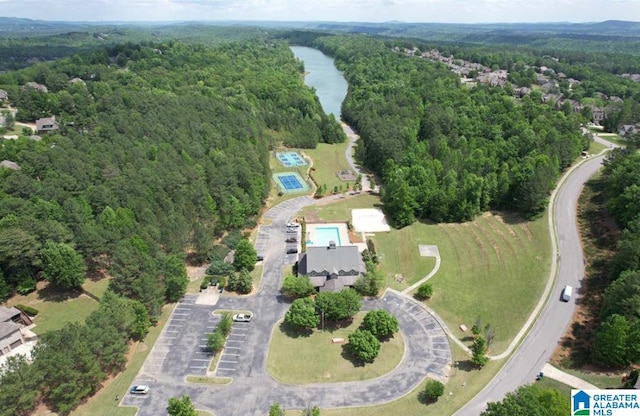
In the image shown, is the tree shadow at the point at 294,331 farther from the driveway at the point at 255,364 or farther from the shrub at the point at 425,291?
the shrub at the point at 425,291

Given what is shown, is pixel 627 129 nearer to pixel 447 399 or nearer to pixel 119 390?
pixel 447 399

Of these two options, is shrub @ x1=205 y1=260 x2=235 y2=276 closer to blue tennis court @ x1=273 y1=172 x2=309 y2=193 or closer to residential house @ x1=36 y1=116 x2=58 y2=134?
blue tennis court @ x1=273 y1=172 x2=309 y2=193

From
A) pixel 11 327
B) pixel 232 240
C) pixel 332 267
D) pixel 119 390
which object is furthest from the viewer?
pixel 232 240

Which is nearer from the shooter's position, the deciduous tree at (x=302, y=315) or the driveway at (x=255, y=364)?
the driveway at (x=255, y=364)

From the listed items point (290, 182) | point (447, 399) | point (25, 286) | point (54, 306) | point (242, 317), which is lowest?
point (447, 399)

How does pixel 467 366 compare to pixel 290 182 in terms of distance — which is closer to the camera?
pixel 467 366

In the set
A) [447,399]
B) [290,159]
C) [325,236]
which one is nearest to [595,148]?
[290,159]

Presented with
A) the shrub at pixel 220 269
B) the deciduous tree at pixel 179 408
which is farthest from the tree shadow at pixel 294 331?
the deciduous tree at pixel 179 408
